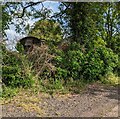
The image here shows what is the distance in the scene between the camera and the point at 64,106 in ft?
23.6

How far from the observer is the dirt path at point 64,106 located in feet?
20.8

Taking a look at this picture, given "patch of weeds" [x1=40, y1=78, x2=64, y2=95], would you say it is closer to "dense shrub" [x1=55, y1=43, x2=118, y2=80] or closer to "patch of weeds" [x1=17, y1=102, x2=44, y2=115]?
"dense shrub" [x1=55, y1=43, x2=118, y2=80]

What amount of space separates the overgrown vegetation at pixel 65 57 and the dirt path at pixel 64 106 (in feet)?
2.04

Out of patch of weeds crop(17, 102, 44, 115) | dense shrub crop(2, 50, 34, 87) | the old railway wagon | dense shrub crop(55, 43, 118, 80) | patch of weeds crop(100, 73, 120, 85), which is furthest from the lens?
patch of weeds crop(100, 73, 120, 85)

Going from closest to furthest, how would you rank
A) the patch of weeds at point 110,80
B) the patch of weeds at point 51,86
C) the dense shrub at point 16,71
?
the dense shrub at point 16,71
the patch of weeds at point 51,86
the patch of weeds at point 110,80

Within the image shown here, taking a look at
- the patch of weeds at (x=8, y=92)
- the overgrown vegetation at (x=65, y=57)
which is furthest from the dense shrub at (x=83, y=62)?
the patch of weeds at (x=8, y=92)

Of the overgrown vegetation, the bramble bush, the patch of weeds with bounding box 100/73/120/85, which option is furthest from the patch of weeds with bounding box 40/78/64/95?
the patch of weeds with bounding box 100/73/120/85

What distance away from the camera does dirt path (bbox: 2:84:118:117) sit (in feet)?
20.8

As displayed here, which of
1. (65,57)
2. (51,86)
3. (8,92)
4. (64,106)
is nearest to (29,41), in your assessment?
(65,57)

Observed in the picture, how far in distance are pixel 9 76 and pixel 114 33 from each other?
35.3 ft

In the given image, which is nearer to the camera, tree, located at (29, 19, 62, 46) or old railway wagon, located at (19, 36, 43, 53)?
old railway wagon, located at (19, 36, 43, 53)

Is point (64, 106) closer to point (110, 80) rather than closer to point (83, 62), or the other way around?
point (83, 62)

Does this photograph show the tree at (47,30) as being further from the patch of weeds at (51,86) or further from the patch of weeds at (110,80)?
the patch of weeds at (51,86)

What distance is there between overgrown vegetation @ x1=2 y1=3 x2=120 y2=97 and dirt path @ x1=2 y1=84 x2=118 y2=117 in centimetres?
62
